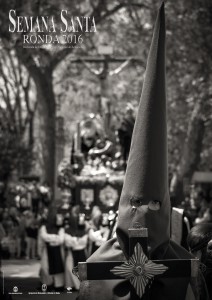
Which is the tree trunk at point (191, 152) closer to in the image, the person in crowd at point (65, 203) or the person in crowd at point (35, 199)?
the person in crowd at point (65, 203)

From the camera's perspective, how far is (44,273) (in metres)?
15.6

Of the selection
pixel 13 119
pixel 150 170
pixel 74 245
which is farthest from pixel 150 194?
pixel 13 119

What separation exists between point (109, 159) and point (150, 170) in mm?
19540

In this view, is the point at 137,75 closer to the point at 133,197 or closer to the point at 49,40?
the point at 49,40

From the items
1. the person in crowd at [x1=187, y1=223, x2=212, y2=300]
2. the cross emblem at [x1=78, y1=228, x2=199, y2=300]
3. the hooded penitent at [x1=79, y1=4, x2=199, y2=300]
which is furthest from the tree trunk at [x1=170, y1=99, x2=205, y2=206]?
the cross emblem at [x1=78, y1=228, x2=199, y2=300]

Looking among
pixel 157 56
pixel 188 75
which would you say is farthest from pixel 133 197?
pixel 188 75

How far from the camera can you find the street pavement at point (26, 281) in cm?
1023

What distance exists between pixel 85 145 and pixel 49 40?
3.80 meters

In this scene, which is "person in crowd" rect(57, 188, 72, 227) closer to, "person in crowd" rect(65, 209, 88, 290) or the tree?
"person in crowd" rect(65, 209, 88, 290)

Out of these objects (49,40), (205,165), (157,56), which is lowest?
(205,165)

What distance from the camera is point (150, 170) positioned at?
4.48 m

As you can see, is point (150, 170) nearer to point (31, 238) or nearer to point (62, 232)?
point (62, 232)

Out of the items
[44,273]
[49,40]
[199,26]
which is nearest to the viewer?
[44,273]

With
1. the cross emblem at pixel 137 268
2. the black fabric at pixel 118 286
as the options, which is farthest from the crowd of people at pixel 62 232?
the cross emblem at pixel 137 268
